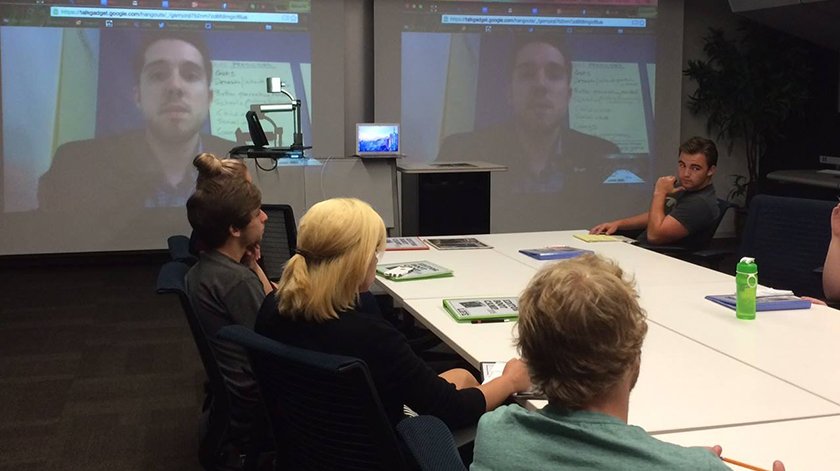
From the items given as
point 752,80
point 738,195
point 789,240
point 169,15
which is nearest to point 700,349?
point 789,240

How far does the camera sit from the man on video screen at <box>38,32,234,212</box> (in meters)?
6.80

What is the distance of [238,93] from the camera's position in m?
7.01

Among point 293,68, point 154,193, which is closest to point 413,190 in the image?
point 293,68

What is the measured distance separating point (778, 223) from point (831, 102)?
5.22 m

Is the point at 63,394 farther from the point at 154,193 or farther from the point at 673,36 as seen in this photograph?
the point at 673,36

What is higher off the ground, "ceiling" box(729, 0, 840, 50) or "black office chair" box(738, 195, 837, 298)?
"ceiling" box(729, 0, 840, 50)

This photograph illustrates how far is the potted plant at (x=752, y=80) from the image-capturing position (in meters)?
7.73

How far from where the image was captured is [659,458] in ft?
3.61

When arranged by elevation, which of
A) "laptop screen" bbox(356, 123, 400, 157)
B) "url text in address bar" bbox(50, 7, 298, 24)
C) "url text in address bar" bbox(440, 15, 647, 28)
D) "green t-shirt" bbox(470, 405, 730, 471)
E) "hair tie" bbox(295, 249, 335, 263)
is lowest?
"green t-shirt" bbox(470, 405, 730, 471)

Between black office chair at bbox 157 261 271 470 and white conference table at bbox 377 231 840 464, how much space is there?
23.7 inches

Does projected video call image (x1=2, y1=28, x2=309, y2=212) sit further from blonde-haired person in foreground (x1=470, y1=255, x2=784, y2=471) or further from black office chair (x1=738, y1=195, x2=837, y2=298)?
blonde-haired person in foreground (x1=470, y1=255, x2=784, y2=471)

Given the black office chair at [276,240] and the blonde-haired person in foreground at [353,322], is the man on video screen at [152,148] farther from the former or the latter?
the blonde-haired person in foreground at [353,322]

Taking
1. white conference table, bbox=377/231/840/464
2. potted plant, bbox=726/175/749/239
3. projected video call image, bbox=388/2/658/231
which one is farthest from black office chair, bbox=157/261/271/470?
potted plant, bbox=726/175/749/239

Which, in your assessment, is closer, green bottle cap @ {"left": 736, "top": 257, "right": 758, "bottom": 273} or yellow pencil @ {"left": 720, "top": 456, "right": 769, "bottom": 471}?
yellow pencil @ {"left": 720, "top": 456, "right": 769, "bottom": 471}
